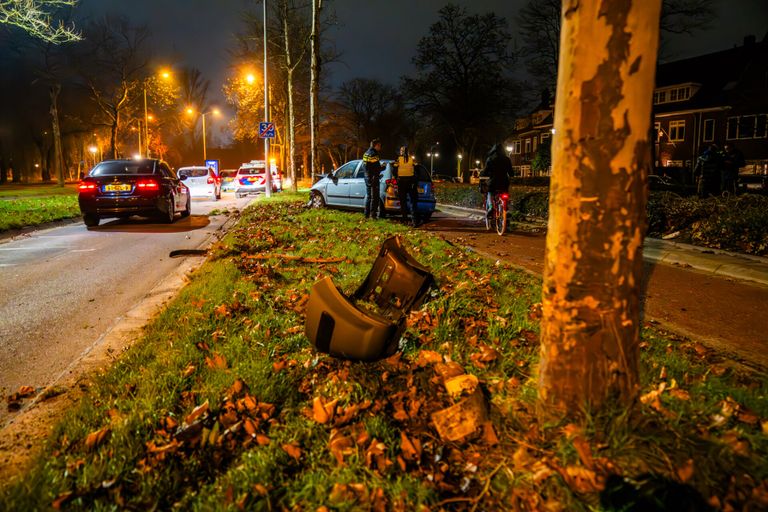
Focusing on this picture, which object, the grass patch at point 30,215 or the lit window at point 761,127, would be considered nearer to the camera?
the grass patch at point 30,215

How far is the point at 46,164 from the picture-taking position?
63.7 meters

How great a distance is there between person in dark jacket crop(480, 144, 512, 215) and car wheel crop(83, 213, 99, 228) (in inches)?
378

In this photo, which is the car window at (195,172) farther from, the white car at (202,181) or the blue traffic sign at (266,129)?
the blue traffic sign at (266,129)

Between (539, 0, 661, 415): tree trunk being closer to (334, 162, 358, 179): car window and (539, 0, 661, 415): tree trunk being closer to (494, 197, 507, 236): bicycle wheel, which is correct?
(494, 197, 507, 236): bicycle wheel

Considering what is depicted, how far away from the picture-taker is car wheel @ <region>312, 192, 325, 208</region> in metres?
16.1

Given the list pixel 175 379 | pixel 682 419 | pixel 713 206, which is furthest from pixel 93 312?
pixel 713 206

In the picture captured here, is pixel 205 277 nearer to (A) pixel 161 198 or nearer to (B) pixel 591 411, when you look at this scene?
(B) pixel 591 411

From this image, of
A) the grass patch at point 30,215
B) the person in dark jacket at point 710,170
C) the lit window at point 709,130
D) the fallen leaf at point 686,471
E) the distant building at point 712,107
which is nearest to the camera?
the fallen leaf at point 686,471

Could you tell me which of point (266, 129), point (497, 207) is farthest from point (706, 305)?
point (266, 129)

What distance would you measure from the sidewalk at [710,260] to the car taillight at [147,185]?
11.1m

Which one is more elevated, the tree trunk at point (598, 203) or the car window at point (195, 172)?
the car window at point (195, 172)

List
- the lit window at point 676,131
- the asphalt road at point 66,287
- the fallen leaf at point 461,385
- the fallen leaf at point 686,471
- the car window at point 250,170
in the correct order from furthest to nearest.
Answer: the lit window at point 676,131 < the car window at point 250,170 < the asphalt road at point 66,287 < the fallen leaf at point 461,385 < the fallen leaf at point 686,471

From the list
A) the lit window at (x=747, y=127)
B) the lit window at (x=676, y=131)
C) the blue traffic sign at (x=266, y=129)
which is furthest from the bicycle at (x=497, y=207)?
the lit window at (x=676, y=131)

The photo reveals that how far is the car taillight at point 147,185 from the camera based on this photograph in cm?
1218
